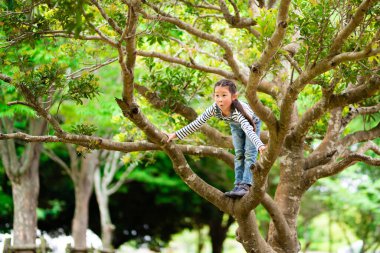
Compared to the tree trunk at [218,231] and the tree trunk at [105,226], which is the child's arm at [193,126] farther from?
the tree trunk at [218,231]

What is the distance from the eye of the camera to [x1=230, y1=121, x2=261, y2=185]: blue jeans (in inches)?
242

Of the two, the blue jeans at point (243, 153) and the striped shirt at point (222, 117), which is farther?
the blue jeans at point (243, 153)

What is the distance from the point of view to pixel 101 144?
→ 226 inches

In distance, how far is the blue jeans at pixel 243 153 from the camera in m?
6.16

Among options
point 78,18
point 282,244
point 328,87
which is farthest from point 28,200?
point 78,18

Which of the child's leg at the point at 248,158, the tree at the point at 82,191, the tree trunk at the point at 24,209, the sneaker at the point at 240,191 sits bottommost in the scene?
the sneaker at the point at 240,191

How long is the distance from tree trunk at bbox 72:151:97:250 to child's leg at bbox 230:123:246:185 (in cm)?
A: 974

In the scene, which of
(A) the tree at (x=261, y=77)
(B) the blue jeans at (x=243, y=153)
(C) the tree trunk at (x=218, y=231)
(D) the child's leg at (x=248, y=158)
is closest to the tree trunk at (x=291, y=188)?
(A) the tree at (x=261, y=77)

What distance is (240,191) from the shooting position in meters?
6.17

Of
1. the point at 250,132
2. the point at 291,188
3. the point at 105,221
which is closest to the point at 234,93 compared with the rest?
the point at 250,132

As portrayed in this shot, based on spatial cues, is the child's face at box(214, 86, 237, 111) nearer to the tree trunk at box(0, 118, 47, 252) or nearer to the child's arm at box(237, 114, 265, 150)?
the child's arm at box(237, 114, 265, 150)

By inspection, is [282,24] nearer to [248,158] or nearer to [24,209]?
[248,158]

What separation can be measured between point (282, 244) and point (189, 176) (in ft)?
5.78

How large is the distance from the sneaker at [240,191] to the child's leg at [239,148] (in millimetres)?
133
